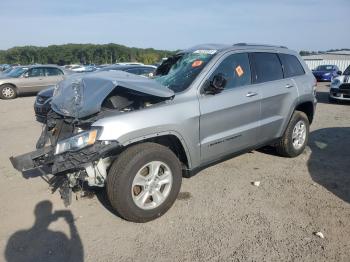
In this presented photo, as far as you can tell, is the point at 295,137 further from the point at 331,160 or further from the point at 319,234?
the point at 319,234

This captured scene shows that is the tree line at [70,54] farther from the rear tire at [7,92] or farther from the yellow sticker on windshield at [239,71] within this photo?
the yellow sticker on windshield at [239,71]

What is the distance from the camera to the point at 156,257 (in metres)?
3.29

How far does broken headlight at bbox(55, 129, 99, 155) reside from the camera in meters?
3.52

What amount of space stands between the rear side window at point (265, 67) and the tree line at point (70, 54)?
96.5 metres

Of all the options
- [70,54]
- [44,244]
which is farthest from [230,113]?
[70,54]

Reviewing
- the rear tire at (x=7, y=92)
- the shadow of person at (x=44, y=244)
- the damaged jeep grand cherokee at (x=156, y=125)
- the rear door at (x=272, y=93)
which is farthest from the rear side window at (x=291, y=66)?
the rear tire at (x=7, y=92)

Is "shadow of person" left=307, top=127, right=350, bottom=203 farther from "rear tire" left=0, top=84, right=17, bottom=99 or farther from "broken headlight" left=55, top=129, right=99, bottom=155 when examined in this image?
"rear tire" left=0, top=84, right=17, bottom=99

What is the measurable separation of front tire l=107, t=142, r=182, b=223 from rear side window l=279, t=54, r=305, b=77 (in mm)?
2778

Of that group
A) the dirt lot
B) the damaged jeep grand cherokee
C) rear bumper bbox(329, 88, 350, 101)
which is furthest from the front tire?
rear bumper bbox(329, 88, 350, 101)

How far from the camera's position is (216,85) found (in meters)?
4.24

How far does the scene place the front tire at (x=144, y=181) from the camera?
3.62 m

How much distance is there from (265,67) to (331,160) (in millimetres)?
2061

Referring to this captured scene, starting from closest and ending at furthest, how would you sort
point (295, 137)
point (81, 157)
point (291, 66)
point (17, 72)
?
1. point (81, 157)
2. point (291, 66)
3. point (295, 137)
4. point (17, 72)

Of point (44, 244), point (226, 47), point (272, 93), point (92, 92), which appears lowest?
point (44, 244)
